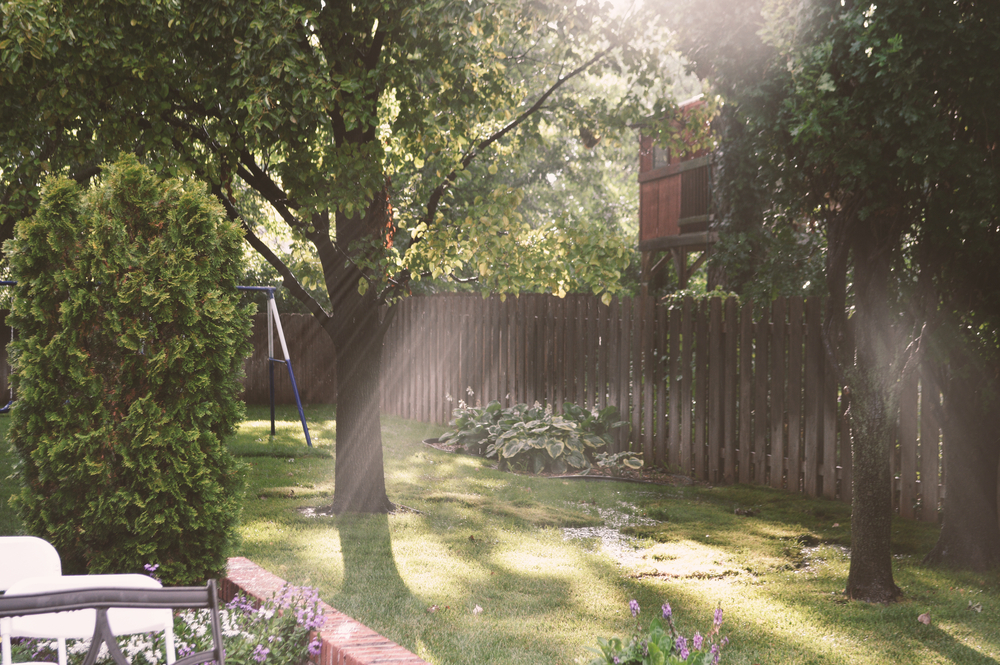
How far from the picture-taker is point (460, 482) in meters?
8.70

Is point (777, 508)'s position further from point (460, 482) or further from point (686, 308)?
point (460, 482)

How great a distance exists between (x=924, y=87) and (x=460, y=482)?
5.96 meters

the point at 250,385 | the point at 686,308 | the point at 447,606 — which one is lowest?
the point at 447,606

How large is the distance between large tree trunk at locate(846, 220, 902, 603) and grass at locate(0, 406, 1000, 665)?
1.03 ft

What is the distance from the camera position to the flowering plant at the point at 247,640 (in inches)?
137

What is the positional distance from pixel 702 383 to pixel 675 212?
35.5 ft

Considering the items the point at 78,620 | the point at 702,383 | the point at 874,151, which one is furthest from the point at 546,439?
the point at 78,620

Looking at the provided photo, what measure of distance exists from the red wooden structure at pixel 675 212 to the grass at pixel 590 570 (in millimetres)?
10471

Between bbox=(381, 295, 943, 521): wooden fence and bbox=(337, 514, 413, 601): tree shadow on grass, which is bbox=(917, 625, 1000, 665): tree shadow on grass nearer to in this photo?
bbox=(381, 295, 943, 521): wooden fence

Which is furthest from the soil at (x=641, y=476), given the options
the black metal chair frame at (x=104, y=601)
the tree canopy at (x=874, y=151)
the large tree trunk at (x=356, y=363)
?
the black metal chair frame at (x=104, y=601)

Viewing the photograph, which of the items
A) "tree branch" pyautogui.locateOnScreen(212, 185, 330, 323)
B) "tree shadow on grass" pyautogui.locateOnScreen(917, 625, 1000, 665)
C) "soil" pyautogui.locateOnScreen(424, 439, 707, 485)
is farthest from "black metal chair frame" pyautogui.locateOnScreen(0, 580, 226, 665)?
"soil" pyautogui.locateOnScreen(424, 439, 707, 485)

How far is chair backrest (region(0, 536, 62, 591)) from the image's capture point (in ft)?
10.1

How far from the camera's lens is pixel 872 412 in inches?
186

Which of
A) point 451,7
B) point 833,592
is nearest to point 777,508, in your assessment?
point 833,592
